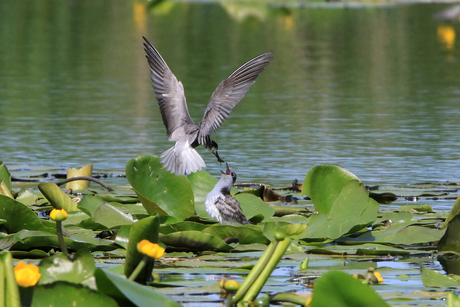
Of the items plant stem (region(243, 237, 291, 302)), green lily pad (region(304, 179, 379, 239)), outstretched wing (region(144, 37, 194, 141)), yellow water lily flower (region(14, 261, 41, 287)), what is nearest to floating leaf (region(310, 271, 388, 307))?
plant stem (region(243, 237, 291, 302))

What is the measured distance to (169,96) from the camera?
5062 mm

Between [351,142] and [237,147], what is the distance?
1.20 meters

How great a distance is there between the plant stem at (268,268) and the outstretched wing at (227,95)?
213 cm

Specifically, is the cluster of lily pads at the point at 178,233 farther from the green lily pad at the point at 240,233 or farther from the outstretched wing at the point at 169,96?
the outstretched wing at the point at 169,96

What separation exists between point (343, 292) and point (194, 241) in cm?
143

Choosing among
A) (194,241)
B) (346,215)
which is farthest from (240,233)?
(346,215)

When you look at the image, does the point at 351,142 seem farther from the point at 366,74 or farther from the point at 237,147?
the point at 366,74

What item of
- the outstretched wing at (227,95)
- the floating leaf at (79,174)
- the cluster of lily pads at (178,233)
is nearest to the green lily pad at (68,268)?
the cluster of lily pads at (178,233)

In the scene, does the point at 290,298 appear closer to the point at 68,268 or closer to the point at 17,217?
the point at 68,268

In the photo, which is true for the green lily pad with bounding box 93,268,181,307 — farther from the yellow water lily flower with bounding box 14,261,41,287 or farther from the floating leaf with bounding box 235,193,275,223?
the floating leaf with bounding box 235,193,275,223

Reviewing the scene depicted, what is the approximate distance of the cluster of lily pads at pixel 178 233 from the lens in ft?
8.05

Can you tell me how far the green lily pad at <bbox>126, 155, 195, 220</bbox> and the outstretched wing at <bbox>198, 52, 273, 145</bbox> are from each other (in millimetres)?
429

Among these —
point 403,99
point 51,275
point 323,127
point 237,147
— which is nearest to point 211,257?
point 51,275

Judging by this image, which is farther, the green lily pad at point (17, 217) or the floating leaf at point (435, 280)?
the green lily pad at point (17, 217)
